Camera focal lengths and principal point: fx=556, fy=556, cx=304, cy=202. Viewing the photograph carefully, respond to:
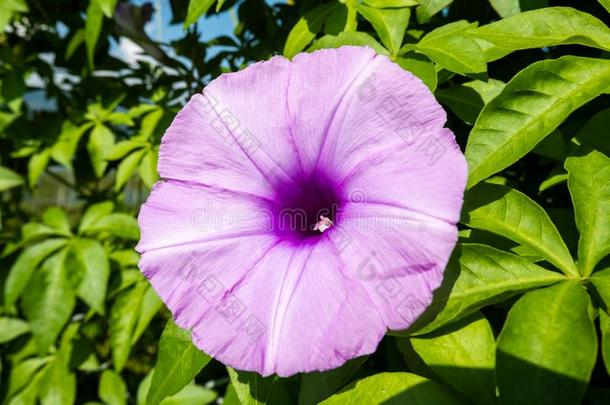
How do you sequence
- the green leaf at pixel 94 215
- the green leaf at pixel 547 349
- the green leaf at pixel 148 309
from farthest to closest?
the green leaf at pixel 94 215 < the green leaf at pixel 148 309 < the green leaf at pixel 547 349

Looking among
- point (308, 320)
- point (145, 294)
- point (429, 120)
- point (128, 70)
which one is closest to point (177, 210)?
point (308, 320)

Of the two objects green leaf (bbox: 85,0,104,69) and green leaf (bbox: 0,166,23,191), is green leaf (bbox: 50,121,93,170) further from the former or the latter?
green leaf (bbox: 85,0,104,69)

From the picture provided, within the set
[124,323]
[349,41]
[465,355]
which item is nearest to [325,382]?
[465,355]

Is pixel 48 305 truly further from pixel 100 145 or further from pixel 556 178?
pixel 556 178

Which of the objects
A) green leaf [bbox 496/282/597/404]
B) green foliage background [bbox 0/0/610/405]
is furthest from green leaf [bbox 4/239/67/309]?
green leaf [bbox 496/282/597/404]

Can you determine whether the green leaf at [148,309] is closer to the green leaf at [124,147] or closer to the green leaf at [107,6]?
A: the green leaf at [124,147]

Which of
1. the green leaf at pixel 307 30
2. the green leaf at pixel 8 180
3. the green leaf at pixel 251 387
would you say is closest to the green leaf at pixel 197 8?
the green leaf at pixel 307 30

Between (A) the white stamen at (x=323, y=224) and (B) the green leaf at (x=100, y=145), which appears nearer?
(A) the white stamen at (x=323, y=224)
